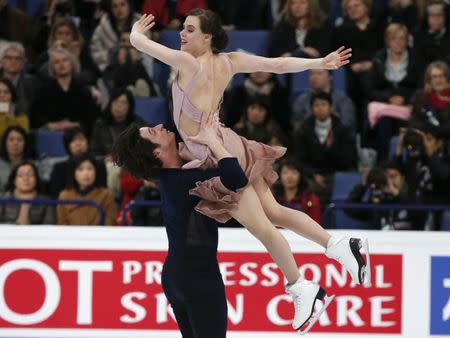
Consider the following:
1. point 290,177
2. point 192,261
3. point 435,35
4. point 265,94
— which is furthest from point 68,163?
point 192,261

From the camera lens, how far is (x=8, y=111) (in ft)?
34.7

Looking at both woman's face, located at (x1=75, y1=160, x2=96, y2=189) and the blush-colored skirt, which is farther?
woman's face, located at (x1=75, y1=160, x2=96, y2=189)

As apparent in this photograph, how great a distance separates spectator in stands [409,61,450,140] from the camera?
32.2 feet

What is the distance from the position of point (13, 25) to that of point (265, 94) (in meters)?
2.65

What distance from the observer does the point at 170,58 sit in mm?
5977

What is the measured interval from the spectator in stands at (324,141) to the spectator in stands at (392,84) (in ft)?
1.18

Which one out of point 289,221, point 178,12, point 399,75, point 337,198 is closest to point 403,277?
point 337,198

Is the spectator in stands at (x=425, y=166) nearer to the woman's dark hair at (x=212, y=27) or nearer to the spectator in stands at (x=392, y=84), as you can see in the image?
the spectator in stands at (x=392, y=84)

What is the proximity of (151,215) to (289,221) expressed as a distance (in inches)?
116

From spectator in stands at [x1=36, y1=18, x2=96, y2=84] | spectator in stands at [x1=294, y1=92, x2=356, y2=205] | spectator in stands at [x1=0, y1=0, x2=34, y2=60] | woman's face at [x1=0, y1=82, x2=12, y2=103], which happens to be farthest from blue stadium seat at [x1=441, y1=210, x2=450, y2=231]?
spectator in stands at [x1=0, y1=0, x2=34, y2=60]

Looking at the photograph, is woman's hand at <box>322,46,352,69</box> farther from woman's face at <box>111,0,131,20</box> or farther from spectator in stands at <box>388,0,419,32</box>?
woman's face at <box>111,0,131,20</box>

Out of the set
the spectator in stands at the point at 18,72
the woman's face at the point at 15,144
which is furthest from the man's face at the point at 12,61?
the woman's face at the point at 15,144

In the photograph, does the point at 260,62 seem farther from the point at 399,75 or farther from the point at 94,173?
the point at 399,75

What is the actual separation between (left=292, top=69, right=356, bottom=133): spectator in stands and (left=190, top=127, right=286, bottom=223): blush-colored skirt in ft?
13.6
